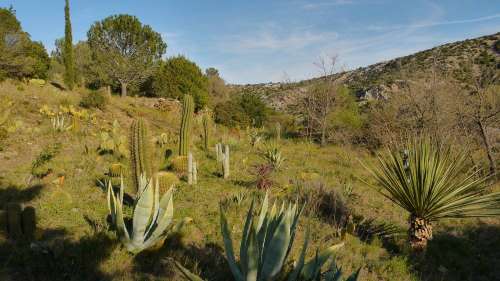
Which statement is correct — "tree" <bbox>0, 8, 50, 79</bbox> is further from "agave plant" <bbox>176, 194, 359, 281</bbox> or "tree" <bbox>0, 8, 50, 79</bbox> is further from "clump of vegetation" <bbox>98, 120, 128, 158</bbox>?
"agave plant" <bbox>176, 194, 359, 281</bbox>

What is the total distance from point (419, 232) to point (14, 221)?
5.51 meters

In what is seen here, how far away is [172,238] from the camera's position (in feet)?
13.8

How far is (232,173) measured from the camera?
8.45 meters

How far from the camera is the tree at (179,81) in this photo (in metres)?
26.3

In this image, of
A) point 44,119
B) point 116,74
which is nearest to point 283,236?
point 44,119

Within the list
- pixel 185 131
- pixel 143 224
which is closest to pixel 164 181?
pixel 143 224

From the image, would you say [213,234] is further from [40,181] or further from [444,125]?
[444,125]

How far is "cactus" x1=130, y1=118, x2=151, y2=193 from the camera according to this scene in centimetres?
561

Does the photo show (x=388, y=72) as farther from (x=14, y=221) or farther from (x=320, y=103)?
(x=14, y=221)

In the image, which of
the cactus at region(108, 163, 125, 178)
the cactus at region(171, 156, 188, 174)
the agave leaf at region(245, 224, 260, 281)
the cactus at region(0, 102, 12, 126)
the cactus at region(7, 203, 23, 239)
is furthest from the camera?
the cactus at region(0, 102, 12, 126)

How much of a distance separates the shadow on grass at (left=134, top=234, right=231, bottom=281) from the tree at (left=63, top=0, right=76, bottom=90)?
63.4 ft

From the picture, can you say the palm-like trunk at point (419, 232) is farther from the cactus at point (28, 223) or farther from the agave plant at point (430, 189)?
the cactus at point (28, 223)

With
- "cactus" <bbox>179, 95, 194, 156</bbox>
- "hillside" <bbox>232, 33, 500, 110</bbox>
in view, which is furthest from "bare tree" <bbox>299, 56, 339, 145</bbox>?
"cactus" <bbox>179, 95, 194, 156</bbox>

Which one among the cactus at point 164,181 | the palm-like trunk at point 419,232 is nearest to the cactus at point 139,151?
the cactus at point 164,181
